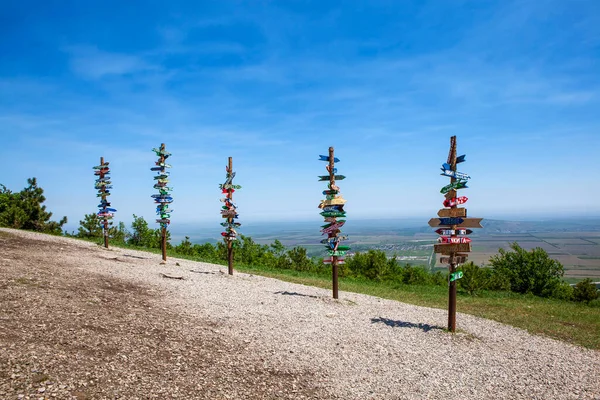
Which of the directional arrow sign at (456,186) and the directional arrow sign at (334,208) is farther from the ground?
the directional arrow sign at (456,186)

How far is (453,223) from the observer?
450 inches

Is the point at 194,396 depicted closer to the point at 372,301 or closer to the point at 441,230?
the point at 441,230

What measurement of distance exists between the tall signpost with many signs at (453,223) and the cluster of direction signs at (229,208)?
32.6ft

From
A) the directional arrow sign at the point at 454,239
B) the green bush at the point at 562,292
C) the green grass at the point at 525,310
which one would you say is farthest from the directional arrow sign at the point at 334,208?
the green bush at the point at 562,292

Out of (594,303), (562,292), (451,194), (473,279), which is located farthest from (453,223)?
(562,292)

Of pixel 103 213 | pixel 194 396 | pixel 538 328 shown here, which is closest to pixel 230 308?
pixel 194 396

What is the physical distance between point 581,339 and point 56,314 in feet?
50.3

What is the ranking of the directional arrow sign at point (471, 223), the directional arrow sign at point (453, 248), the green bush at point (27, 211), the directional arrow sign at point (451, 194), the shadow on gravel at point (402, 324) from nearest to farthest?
the directional arrow sign at point (471, 223), the directional arrow sign at point (453, 248), the directional arrow sign at point (451, 194), the shadow on gravel at point (402, 324), the green bush at point (27, 211)

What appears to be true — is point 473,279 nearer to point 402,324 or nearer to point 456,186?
point 402,324

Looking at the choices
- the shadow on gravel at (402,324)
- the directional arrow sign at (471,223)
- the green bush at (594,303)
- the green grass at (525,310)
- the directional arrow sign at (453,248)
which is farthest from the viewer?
the green bush at (594,303)

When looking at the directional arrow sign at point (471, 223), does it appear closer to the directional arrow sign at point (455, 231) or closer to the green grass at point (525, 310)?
the directional arrow sign at point (455, 231)

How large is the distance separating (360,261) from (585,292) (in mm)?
14087

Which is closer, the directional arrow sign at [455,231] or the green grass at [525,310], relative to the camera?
the directional arrow sign at [455,231]

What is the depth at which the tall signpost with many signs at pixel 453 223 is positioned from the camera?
11336mm
